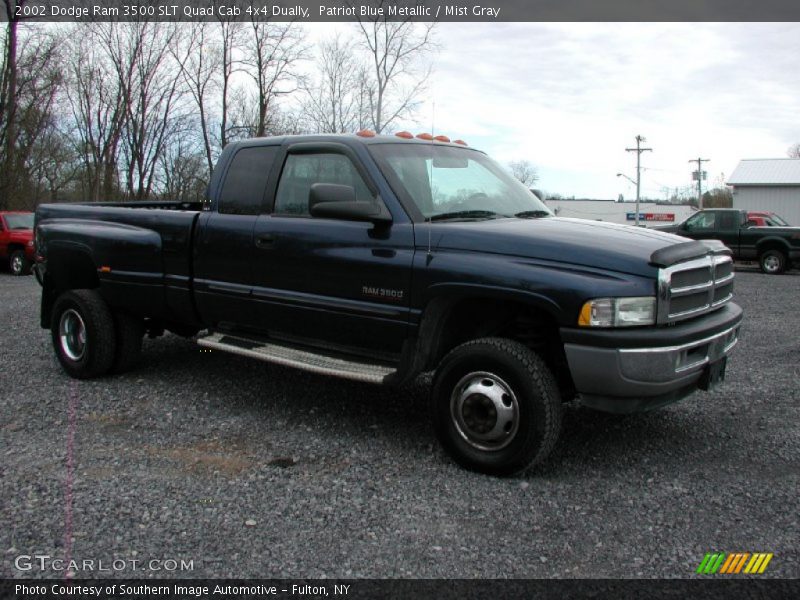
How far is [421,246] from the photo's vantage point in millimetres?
4156

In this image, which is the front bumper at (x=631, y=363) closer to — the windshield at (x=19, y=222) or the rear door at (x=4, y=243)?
the rear door at (x=4, y=243)

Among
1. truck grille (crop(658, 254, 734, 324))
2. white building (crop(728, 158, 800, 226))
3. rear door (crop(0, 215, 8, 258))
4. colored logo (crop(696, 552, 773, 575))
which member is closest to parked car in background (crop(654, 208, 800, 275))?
truck grille (crop(658, 254, 734, 324))

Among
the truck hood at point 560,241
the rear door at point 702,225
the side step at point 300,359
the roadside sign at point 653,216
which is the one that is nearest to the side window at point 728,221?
the rear door at point 702,225

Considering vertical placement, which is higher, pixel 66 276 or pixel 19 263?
pixel 66 276

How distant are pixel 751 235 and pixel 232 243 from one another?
17943mm

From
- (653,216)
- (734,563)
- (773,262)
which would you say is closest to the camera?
(734,563)

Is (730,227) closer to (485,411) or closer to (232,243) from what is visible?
(232,243)

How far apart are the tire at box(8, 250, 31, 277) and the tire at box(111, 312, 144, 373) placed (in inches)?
523

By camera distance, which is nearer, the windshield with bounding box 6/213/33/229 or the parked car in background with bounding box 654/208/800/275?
the windshield with bounding box 6/213/33/229

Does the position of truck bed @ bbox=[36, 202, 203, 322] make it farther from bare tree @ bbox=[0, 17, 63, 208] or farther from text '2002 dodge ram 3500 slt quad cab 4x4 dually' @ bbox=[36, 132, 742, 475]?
bare tree @ bbox=[0, 17, 63, 208]

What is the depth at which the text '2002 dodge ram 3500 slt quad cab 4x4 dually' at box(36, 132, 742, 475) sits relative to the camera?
3666 mm

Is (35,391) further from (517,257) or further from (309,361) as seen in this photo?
(517,257)

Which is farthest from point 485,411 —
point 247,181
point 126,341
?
point 126,341

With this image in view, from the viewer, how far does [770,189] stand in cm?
3772
